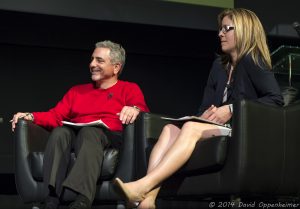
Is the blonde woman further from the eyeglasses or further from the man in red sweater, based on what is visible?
the man in red sweater

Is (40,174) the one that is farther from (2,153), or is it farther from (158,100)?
(158,100)

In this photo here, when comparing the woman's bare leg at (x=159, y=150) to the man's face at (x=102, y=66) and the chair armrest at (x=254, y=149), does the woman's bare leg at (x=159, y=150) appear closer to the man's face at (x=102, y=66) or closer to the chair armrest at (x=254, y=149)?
the chair armrest at (x=254, y=149)

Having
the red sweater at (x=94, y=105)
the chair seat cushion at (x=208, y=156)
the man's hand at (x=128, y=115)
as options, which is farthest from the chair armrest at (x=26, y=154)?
the chair seat cushion at (x=208, y=156)

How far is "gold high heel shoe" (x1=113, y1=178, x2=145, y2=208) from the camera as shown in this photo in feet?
8.01

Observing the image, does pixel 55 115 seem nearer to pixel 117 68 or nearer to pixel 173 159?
pixel 117 68

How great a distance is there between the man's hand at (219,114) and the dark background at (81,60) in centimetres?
253

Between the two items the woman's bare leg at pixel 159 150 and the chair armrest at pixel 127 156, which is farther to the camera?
the chair armrest at pixel 127 156

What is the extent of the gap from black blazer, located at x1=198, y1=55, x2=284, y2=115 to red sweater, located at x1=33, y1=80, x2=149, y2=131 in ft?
2.09

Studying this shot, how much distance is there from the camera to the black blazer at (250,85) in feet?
9.15

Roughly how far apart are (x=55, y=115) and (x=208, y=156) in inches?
51.5

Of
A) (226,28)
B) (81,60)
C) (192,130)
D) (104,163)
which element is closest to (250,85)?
(226,28)

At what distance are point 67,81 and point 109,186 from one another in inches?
111

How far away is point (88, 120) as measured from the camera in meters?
3.48


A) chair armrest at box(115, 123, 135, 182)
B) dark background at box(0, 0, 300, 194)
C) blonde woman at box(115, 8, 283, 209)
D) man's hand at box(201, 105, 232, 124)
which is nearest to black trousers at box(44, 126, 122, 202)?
chair armrest at box(115, 123, 135, 182)
